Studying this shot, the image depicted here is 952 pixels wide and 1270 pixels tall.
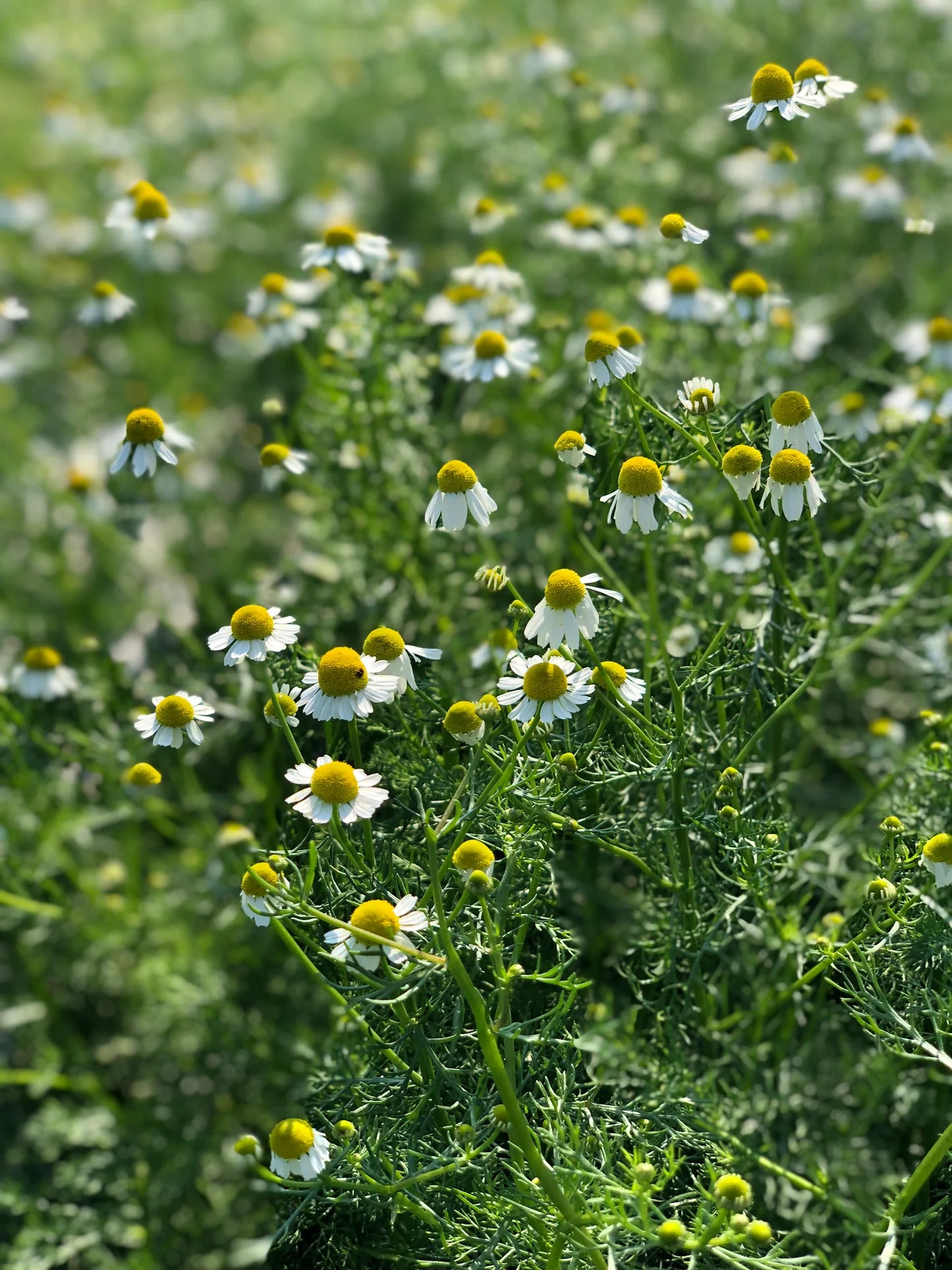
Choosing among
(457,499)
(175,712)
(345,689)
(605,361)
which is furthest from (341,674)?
(605,361)

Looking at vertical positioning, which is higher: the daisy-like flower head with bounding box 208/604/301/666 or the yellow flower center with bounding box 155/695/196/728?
the daisy-like flower head with bounding box 208/604/301/666

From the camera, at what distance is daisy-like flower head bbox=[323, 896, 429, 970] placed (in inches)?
60.1

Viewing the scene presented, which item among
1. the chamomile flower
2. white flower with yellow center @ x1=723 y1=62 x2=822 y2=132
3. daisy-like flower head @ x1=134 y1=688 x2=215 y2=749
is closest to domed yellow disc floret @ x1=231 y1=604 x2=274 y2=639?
daisy-like flower head @ x1=134 y1=688 x2=215 y2=749

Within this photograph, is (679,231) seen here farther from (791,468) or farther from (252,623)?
(252,623)

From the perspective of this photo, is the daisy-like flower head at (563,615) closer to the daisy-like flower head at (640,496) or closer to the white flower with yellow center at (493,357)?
the daisy-like flower head at (640,496)

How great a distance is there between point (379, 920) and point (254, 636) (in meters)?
0.45

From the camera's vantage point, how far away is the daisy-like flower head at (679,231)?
181 cm

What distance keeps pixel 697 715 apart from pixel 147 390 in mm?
3187

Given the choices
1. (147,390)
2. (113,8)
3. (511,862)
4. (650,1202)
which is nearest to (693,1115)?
(650,1202)

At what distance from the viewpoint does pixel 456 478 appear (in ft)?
6.10

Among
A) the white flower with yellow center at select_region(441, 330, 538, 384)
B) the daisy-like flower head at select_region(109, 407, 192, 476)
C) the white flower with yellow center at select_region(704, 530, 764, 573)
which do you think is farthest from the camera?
the white flower with yellow center at select_region(441, 330, 538, 384)

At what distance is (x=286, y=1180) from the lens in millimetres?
1546

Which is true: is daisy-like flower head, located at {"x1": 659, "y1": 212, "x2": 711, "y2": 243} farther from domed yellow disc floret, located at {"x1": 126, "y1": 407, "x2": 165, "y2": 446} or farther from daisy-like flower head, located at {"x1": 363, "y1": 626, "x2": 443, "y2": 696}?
domed yellow disc floret, located at {"x1": 126, "y1": 407, "x2": 165, "y2": 446}

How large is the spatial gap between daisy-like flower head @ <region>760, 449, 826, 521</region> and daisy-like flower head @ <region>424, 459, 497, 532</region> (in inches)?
15.7
